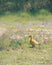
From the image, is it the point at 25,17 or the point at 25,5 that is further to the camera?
the point at 25,5

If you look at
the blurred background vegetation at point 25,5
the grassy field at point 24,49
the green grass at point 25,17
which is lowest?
the green grass at point 25,17

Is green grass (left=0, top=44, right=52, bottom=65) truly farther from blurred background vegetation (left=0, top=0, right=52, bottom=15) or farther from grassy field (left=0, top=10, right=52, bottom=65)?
blurred background vegetation (left=0, top=0, right=52, bottom=15)

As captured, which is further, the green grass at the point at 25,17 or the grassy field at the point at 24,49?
the green grass at the point at 25,17

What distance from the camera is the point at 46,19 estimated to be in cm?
2295

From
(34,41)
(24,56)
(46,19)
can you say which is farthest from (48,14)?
(24,56)

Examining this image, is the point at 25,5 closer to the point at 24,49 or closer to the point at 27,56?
the point at 24,49

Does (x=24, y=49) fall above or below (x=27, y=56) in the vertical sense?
below

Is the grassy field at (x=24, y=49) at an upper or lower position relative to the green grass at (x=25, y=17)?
upper

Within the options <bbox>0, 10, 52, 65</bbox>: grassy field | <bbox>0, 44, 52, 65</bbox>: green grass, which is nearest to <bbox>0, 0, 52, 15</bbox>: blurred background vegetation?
<bbox>0, 10, 52, 65</bbox>: grassy field

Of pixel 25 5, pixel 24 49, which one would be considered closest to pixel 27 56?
pixel 24 49

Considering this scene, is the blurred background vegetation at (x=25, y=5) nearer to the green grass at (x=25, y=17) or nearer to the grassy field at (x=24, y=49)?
the green grass at (x=25, y=17)

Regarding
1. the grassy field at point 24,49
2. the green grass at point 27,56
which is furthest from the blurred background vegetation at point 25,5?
the green grass at point 27,56

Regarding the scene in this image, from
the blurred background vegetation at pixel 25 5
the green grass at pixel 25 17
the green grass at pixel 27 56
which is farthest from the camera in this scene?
the blurred background vegetation at pixel 25 5

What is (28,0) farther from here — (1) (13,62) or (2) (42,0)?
(1) (13,62)
